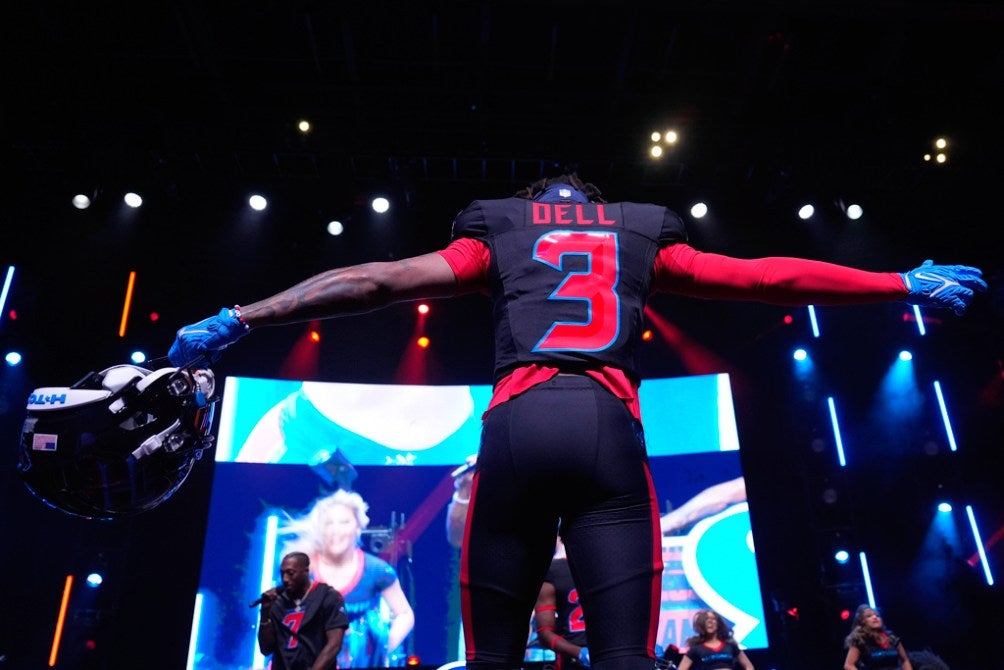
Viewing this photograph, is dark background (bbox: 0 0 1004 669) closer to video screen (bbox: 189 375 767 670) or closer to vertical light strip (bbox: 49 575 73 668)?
vertical light strip (bbox: 49 575 73 668)

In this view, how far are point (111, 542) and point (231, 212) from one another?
4.47 metres

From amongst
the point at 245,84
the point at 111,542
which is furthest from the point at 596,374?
the point at 111,542

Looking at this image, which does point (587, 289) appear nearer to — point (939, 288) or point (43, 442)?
point (939, 288)

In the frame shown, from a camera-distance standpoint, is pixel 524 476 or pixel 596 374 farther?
pixel 596 374

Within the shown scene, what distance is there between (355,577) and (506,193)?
207 inches

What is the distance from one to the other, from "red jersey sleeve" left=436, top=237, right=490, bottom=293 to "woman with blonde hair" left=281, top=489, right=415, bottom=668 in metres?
7.28

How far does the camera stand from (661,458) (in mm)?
9484

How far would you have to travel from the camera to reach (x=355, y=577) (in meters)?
8.65

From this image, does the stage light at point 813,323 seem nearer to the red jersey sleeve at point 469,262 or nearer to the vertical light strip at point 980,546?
the vertical light strip at point 980,546

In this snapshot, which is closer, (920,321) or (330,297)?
(330,297)

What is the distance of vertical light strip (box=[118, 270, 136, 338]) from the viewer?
32.1ft

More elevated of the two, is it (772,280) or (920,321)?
(920,321)

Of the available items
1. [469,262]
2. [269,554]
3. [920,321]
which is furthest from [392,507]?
[920,321]

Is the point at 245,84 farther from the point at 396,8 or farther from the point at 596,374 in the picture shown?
the point at 596,374
